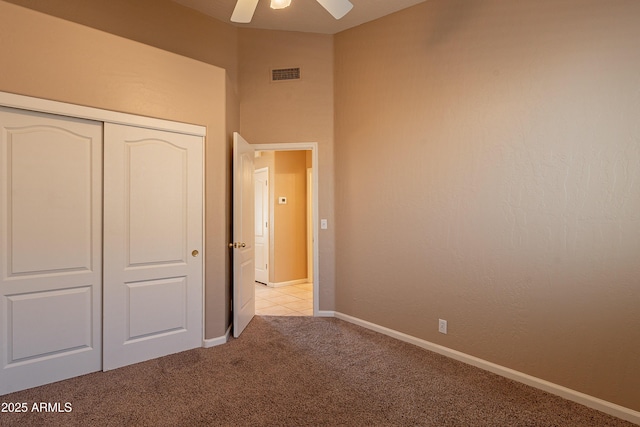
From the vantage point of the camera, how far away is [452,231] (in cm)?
284

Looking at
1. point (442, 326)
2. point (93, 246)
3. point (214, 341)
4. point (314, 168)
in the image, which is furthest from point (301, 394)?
point (314, 168)

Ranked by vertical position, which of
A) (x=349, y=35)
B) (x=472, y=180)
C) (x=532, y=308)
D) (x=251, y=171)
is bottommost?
(x=532, y=308)

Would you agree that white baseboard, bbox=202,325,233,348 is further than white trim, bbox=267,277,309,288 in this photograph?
No

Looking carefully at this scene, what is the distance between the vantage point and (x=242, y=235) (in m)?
3.37

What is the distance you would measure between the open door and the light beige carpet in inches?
19.7

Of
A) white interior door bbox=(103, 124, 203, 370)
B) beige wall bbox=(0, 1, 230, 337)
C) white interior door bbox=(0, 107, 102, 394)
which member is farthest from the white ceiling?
white interior door bbox=(0, 107, 102, 394)

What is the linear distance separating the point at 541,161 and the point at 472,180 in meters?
0.50

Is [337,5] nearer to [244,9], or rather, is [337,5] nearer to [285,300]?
[244,9]

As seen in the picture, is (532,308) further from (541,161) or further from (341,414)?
(341,414)

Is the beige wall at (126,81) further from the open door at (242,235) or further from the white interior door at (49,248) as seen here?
the white interior door at (49,248)

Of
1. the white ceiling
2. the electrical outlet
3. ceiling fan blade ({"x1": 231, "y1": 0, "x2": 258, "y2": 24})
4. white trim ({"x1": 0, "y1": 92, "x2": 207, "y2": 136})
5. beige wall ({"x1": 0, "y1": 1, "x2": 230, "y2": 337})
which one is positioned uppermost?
the white ceiling

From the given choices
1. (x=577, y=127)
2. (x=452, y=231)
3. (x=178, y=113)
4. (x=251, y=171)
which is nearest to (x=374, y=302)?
(x=452, y=231)

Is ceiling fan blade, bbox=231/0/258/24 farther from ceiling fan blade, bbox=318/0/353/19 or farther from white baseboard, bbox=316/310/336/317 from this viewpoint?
white baseboard, bbox=316/310/336/317

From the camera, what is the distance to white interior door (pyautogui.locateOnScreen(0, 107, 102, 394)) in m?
2.17
